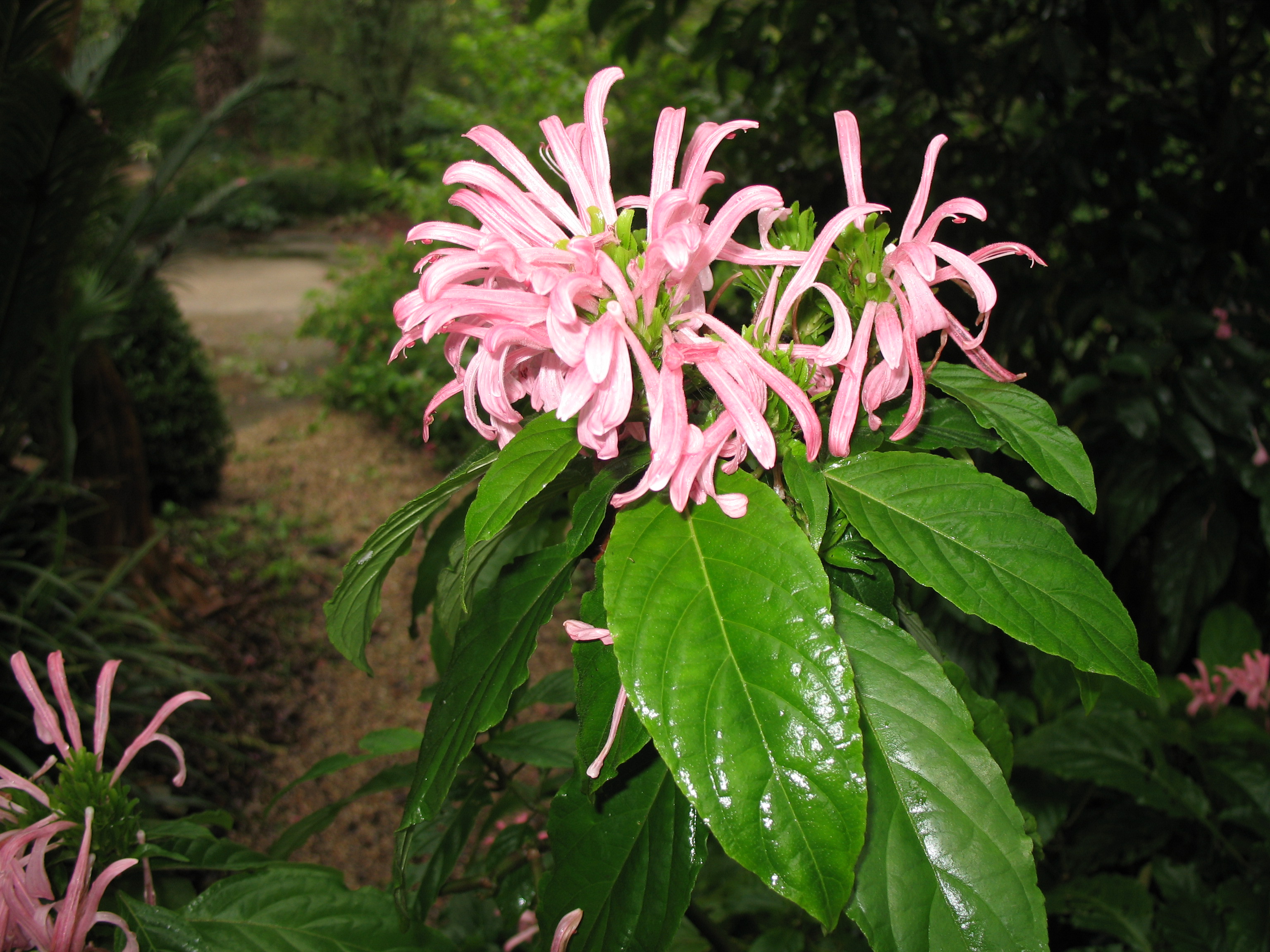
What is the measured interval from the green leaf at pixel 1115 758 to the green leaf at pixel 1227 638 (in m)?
0.37

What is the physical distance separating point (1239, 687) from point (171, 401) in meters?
4.58

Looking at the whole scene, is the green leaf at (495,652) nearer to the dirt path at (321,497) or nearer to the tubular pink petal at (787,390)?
the tubular pink petal at (787,390)

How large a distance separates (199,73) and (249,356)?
958cm

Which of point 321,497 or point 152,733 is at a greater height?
point 152,733

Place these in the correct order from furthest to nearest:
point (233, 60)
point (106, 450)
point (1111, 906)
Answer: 1. point (233, 60)
2. point (106, 450)
3. point (1111, 906)

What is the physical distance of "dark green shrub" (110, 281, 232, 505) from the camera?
4164 millimetres

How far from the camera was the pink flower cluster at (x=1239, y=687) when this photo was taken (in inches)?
58.9

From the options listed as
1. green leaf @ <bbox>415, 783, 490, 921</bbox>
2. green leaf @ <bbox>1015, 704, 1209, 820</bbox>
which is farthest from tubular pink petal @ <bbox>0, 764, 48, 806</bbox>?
green leaf @ <bbox>1015, 704, 1209, 820</bbox>

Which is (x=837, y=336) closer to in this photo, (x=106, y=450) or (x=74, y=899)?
(x=74, y=899)

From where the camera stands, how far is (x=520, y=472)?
453 millimetres

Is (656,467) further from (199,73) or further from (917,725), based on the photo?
(199,73)

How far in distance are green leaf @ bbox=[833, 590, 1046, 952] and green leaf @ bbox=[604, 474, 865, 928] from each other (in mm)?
88

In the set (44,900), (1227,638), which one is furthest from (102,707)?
(1227,638)

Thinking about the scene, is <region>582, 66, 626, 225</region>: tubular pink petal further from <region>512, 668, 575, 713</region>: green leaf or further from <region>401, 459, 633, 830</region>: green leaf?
<region>512, 668, 575, 713</region>: green leaf
